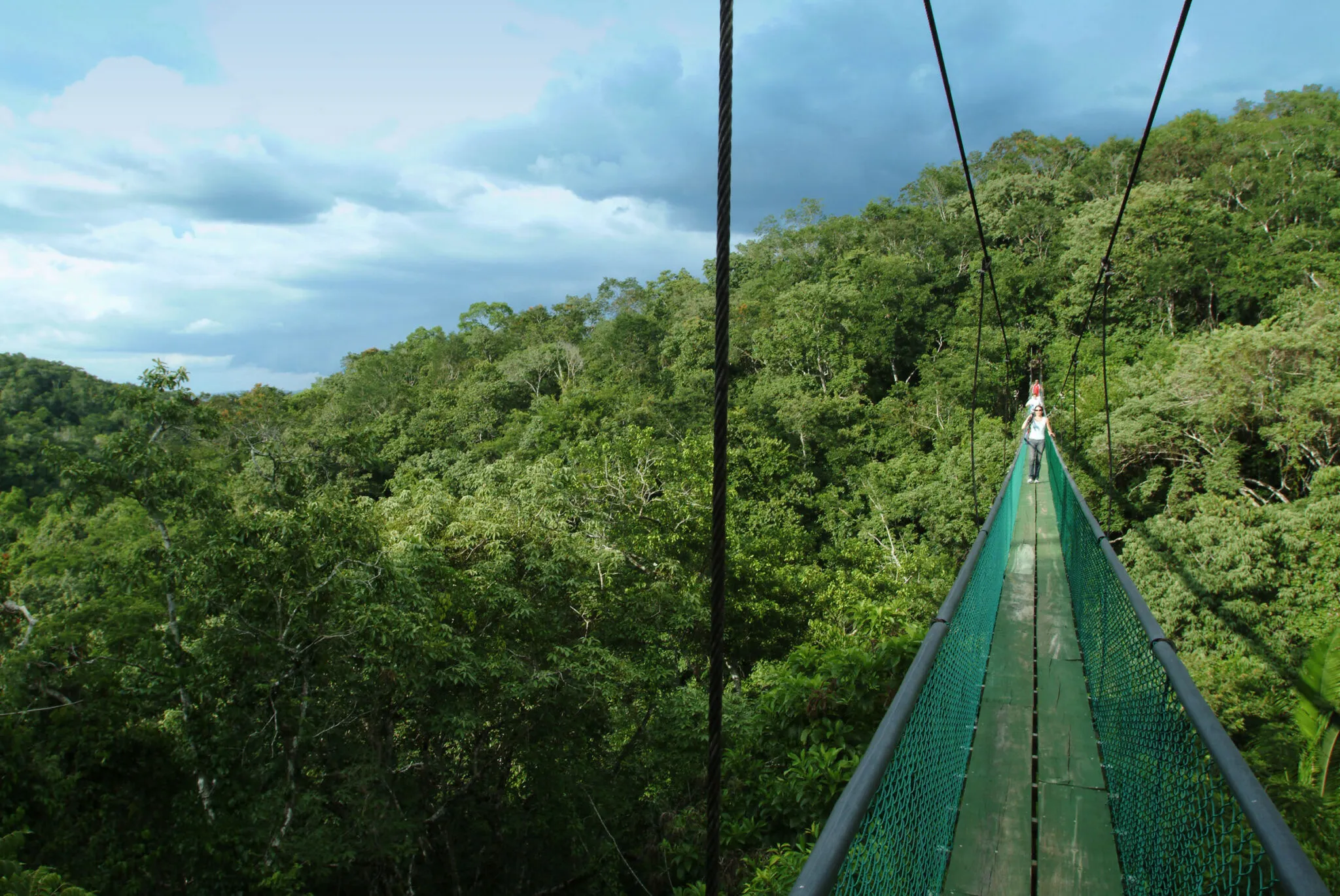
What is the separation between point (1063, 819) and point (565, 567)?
610 cm

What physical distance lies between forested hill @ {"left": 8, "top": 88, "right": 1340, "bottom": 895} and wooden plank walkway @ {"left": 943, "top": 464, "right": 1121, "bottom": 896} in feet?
1.88

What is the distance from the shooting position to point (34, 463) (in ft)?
57.7

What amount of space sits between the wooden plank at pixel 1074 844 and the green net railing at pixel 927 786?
0.16 metres

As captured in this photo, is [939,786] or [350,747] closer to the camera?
[939,786]

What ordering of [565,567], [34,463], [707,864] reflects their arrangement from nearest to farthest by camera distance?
1. [707,864]
2. [565,567]
3. [34,463]

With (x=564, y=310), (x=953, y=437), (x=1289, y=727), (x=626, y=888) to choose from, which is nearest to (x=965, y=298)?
(x=953, y=437)

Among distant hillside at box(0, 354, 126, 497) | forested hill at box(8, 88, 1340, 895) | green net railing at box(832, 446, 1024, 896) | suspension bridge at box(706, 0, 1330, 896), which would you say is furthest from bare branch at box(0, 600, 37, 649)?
distant hillside at box(0, 354, 126, 497)

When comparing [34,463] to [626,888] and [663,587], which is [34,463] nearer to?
[663,587]

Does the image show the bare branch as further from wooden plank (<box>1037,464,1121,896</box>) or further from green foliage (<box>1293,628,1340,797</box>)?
green foliage (<box>1293,628,1340,797</box>)

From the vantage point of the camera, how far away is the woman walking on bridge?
19.9 ft

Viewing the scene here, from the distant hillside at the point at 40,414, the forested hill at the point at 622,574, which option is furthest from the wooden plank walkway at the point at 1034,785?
the distant hillside at the point at 40,414

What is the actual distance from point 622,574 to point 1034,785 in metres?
7.26

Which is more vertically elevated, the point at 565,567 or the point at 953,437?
the point at 953,437

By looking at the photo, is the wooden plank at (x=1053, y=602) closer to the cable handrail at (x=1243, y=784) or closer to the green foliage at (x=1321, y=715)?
the cable handrail at (x=1243, y=784)
